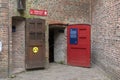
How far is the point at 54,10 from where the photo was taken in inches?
469

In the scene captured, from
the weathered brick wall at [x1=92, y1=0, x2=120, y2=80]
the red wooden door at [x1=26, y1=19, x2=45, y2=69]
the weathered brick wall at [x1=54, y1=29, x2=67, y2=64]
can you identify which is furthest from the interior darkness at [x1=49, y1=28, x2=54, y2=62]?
the red wooden door at [x1=26, y1=19, x2=45, y2=69]

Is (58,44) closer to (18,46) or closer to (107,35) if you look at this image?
(18,46)

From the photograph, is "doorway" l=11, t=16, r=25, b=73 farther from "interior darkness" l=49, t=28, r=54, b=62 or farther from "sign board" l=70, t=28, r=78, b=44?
"interior darkness" l=49, t=28, r=54, b=62

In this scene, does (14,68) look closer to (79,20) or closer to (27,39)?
(27,39)

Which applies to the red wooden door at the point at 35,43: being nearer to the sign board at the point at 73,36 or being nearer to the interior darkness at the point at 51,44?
the sign board at the point at 73,36

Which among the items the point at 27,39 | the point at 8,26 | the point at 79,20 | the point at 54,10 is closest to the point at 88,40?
the point at 79,20

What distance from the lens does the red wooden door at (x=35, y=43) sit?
35.7 ft

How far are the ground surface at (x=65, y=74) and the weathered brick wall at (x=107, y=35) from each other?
390 mm

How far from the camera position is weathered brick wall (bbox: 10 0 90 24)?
1121 centimetres

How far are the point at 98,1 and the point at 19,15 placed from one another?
3.61m

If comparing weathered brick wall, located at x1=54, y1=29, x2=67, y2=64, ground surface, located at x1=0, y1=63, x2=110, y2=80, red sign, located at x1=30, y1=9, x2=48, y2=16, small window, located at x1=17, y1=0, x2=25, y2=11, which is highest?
small window, located at x1=17, y1=0, x2=25, y2=11

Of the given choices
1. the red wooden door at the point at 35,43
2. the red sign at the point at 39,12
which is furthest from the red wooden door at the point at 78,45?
the red wooden door at the point at 35,43

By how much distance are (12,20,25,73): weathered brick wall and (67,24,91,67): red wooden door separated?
8.81 ft

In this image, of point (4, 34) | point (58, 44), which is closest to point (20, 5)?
point (4, 34)
